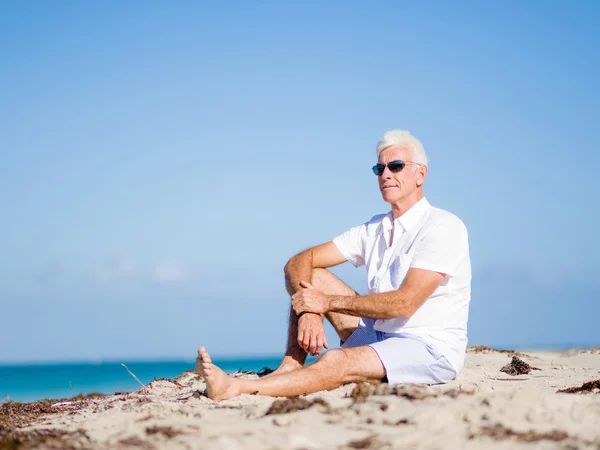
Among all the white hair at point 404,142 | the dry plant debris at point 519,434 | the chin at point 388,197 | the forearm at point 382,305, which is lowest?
the dry plant debris at point 519,434

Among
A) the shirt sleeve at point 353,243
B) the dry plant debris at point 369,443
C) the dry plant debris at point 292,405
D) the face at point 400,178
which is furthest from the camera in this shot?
the shirt sleeve at point 353,243

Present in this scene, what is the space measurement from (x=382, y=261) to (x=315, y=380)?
1305mm

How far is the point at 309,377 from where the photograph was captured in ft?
16.3

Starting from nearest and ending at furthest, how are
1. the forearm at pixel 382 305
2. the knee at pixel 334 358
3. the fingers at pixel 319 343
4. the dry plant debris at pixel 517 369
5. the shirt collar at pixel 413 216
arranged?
the knee at pixel 334 358 → the forearm at pixel 382 305 → the fingers at pixel 319 343 → the shirt collar at pixel 413 216 → the dry plant debris at pixel 517 369

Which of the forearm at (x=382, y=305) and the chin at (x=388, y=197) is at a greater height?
the chin at (x=388, y=197)

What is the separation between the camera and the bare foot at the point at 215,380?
15.5ft

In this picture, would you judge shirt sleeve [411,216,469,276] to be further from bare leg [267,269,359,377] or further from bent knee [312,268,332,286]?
bent knee [312,268,332,286]

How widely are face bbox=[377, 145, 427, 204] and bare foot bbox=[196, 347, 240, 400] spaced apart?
2.08m

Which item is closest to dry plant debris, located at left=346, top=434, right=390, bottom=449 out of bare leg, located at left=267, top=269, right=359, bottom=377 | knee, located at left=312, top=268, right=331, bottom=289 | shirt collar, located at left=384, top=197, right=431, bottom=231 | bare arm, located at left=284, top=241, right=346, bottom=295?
bare leg, located at left=267, top=269, right=359, bottom=377

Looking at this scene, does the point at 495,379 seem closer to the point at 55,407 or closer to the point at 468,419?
the point at 468,419

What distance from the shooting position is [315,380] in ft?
16.3

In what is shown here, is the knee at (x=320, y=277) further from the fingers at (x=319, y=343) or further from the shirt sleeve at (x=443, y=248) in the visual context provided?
the shirt sleeve at (x=443, y=248)

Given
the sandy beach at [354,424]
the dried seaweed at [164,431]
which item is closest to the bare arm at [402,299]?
the sandy beach at [354,424]

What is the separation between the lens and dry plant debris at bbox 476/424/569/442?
3.35 meters
